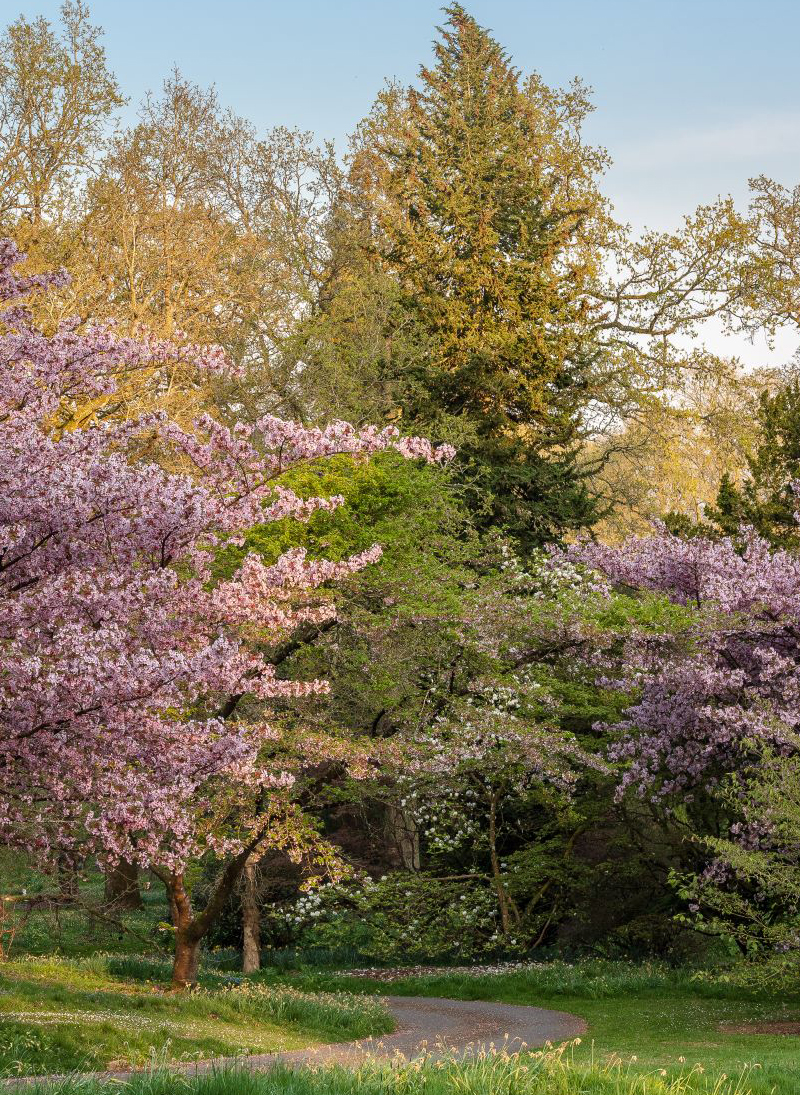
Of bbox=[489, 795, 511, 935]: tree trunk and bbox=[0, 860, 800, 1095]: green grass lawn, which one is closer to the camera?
bbox=[0, 860, 800, 1095]: green grass lawn

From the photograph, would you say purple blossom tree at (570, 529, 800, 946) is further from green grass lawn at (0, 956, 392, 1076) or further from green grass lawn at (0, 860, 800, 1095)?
green grass lawn at (0, 956, 392, 1076)

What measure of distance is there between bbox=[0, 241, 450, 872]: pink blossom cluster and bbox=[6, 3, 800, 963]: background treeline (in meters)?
2.74

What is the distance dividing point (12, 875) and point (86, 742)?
1334 centimetres

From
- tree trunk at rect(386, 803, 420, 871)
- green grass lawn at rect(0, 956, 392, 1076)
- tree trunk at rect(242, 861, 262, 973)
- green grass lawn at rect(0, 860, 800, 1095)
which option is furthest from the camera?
tree trunk at rect(386, 803, 420, 871)

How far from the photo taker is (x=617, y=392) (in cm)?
3509

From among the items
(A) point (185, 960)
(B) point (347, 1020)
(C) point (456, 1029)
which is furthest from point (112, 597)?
(A) point (185, 960)

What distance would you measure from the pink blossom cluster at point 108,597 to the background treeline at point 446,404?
2741 millimetres

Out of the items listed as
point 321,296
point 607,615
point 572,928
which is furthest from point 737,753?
point 321,296

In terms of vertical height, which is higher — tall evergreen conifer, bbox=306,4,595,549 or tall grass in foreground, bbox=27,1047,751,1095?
tall evergreen conifer, bbox=306,4,595,549

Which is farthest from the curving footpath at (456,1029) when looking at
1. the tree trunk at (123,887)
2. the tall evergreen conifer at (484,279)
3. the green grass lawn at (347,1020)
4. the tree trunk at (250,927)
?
the tall evergreen conifer at (484,279)

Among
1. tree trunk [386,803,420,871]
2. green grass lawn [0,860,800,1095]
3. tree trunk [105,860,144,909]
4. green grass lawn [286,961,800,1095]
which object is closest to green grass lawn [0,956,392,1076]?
green grass lawn [0,860,800,1095]

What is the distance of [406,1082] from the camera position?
22.4ft

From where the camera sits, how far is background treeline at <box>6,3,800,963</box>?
19.2m

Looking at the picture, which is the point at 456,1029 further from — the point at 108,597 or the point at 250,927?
the point at 250,927
